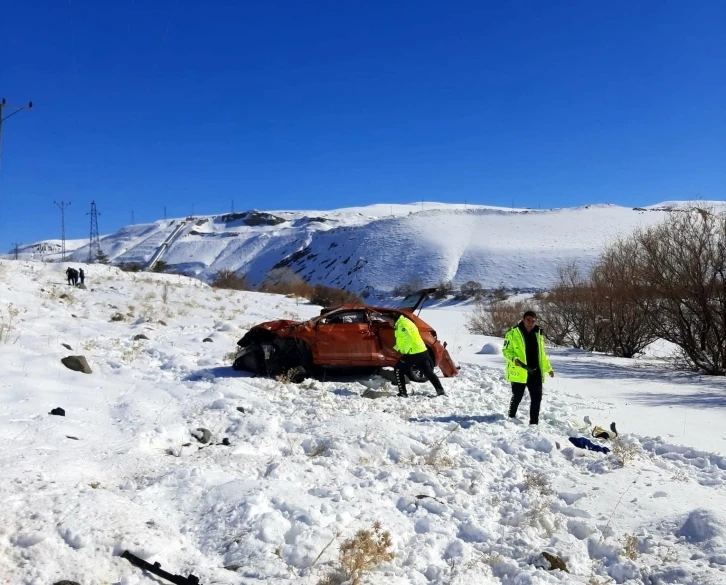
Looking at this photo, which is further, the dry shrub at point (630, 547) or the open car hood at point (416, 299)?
the open car hood at point (416, 299)

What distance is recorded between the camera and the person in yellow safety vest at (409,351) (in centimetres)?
989

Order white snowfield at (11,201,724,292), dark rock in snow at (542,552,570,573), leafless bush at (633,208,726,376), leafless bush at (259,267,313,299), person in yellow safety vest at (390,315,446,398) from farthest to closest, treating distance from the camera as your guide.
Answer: white snowfield at (11,201,724,292)
leafless bush at (259,267,313,299)
leafless bush at (633,208,726,376)
person in yellow safety vest at (390,315,446,398)
dark rock in snow at (542,552,570,573)

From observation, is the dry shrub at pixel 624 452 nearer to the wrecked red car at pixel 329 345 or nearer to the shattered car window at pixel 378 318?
the wrecked red car at pixel 329 345

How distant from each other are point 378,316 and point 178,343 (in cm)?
518

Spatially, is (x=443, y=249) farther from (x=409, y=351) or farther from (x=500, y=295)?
(x=409, y=351)

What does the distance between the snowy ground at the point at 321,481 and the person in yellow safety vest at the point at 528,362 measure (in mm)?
477

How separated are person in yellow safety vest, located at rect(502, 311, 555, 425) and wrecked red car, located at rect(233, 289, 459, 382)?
221cm

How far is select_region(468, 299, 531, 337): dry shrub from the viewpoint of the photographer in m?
27.8

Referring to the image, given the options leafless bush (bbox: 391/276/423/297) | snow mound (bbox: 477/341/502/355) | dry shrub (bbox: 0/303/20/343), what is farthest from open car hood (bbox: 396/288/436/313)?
leafless bush (bbox: 391/276/423/297)

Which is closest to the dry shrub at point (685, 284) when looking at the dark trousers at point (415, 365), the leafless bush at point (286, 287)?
the dark trousers at point (415, 365)

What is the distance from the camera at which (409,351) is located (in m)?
9.89

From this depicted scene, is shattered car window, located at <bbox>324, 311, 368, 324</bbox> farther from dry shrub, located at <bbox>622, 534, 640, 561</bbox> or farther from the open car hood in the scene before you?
dry shrub, located at <bbox>622, 534, 640, 561</bbox>

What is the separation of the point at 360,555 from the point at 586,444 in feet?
14.2

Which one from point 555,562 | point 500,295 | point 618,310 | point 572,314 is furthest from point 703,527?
point 500,295
